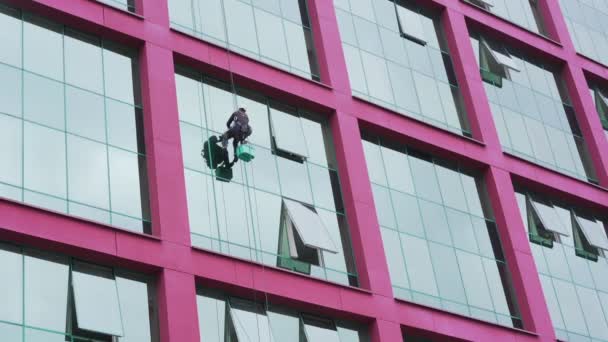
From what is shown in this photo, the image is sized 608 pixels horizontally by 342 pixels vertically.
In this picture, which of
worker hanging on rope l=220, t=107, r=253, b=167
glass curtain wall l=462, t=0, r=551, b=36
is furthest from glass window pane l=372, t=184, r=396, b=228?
glass curtain wall l=462, t=0, r=551, b=36

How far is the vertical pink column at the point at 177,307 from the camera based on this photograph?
25.4 meters

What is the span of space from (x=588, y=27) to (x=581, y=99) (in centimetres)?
448

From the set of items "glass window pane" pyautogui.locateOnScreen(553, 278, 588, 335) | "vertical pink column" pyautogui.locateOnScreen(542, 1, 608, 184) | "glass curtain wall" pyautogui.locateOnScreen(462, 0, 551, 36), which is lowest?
"glass window pane" pyautogui.locateOnScreen(553, 278, 588, 335)

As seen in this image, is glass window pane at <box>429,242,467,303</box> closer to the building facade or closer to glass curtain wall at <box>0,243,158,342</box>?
the building facade

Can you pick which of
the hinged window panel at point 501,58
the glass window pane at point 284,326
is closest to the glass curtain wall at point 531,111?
the hinged window panel at point 501,58

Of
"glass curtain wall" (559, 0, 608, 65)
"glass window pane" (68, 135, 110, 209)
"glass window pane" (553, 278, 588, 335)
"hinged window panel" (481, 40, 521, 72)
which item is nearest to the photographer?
"glass window pane" (68, 135, 110, 209)

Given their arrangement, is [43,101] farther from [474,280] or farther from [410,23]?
[410,23]

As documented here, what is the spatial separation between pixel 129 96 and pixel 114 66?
871 millimetres

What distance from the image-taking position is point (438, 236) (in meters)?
33.0

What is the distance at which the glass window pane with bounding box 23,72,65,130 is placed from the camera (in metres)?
26.6

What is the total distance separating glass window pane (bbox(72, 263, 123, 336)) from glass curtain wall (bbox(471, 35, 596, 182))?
51.6 ft

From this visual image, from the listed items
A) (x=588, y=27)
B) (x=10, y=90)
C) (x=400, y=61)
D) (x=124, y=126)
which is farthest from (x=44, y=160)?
(x=588, y=27)

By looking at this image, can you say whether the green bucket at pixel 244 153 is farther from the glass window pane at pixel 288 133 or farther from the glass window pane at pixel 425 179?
the glass window pane at pixel 425 179

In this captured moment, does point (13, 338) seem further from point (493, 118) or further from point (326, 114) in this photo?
point (493, 118)
